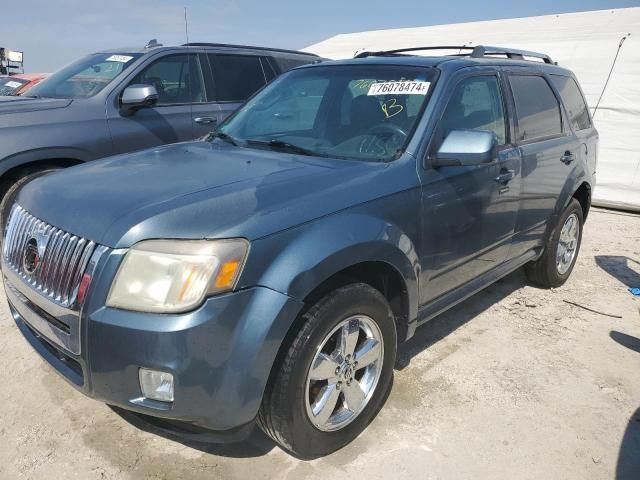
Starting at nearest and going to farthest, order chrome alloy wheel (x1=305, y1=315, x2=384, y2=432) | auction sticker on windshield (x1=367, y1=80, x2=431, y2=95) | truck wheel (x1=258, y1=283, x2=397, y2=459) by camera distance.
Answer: truck wheel (x1=258, y1=283, x2=397, y2=459), chrome alloy wheel (x1=305, y1=315, x2=384, y2=432), auction sticker on windshield (x1=367, y1=80, x2=431, y2=95)

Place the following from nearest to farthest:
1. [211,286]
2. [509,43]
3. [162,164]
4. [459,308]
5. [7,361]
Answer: [211,286] → [162,164] → [7,361] → [459,308] → [509,43]

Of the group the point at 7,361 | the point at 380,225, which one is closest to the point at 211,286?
the point at 380,225

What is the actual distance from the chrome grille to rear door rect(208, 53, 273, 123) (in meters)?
3.21

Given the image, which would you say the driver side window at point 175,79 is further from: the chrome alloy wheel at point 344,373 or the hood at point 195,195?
the chrome alloy wheel at point 344,373

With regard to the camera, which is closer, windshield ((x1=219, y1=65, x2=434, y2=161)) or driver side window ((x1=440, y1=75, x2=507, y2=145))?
windshield ((x1=219, y1=65, x2=434, y2=161))

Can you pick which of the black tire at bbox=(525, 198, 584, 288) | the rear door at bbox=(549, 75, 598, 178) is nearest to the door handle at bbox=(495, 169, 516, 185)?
the black tire at bbox=(525, 198, 584, 288)

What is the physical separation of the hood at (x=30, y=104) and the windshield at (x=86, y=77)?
0.76 feet

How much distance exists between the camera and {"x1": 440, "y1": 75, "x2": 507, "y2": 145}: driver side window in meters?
2.96

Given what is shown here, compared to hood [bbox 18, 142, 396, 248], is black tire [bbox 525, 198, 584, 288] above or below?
below

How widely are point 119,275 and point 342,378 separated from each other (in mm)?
1118

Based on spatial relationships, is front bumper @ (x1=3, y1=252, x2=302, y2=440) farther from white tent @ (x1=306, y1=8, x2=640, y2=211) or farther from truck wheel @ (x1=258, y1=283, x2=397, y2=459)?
white tent @ (x1=306, y1=8, x2=640, y2=211)

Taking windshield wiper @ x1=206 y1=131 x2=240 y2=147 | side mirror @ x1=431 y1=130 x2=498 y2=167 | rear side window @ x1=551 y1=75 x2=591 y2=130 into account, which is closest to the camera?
side mirror @ x1=431 y1=130 x2=498 y2=167

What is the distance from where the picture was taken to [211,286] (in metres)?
1.87

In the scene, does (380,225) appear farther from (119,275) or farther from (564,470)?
(564,470)
